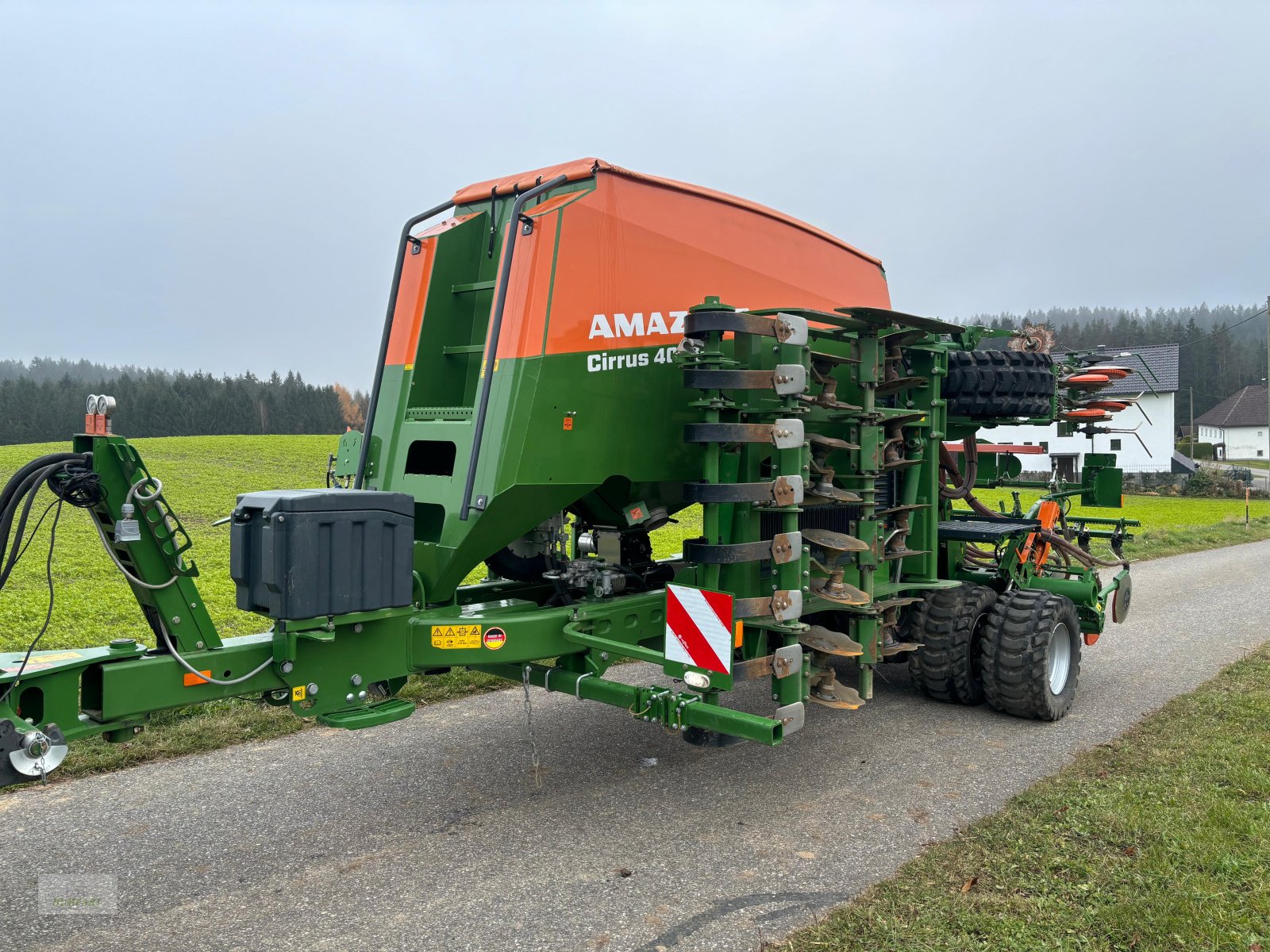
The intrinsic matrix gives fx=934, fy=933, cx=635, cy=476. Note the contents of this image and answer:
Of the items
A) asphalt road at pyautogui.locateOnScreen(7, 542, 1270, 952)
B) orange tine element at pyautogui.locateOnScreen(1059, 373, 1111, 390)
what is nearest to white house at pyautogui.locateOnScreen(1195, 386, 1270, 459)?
orange tine element at pyautogui.locateOnScreen(1059, 373, 1111, 390)

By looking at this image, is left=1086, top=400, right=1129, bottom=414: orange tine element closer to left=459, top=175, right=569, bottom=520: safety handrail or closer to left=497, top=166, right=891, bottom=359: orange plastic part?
left=497, top=166, right=891, bottom=359: orange plastic part

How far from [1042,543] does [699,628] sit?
4045 millimetres

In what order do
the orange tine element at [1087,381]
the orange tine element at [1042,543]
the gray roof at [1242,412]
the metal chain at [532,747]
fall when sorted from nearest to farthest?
the metal chain at [532,747]
the orange tine element at [1042,543]
the orange tine element at [1087,381]
the gray roof at [1242,412]

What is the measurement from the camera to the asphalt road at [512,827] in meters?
3.55

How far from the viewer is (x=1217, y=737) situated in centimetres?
561

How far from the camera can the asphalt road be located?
3547mm

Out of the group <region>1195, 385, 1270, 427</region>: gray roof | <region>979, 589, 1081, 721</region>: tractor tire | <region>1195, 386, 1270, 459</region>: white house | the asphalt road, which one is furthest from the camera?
<region>1195, 385, 1270, 427</region>: gray roof

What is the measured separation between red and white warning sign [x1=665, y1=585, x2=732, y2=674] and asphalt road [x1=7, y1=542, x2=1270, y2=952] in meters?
0.85

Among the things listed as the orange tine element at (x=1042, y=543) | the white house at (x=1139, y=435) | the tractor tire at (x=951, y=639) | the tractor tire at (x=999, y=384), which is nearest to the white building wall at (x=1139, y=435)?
the white house at (x=1139, y=435)

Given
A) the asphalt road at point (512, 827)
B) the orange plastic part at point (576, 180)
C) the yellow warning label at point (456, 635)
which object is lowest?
the asphalt road at point (512, 827)

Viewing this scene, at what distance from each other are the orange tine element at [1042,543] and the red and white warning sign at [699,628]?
3587mm

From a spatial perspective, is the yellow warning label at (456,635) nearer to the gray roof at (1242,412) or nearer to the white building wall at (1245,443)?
the gray roof at (1242,412)

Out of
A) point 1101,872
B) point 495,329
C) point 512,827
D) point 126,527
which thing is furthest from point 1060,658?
point 126,527

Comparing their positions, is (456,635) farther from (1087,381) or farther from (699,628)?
(1087,381)
